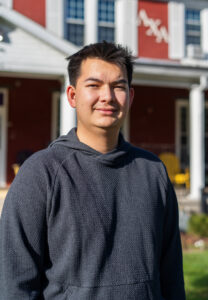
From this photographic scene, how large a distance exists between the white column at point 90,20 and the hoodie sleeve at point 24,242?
11585 millimetres

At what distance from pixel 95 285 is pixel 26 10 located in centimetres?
1174

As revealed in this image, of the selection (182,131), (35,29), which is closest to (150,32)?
(182,131)

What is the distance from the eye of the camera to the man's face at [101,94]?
71.7 inches

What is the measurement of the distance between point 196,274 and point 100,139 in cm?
487

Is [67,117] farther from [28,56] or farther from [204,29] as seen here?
[204,29]

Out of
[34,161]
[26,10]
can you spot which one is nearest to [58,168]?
[34,161]

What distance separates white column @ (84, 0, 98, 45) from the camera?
1267cm

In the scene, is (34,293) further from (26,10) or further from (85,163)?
(26,10)

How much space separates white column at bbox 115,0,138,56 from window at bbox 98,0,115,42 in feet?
0.67

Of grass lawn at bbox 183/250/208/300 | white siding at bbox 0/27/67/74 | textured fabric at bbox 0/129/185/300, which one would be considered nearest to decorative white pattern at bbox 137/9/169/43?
white siding at bbox 0/27/67/74

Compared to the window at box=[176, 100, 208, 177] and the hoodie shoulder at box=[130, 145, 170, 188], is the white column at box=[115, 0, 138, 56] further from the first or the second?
the hoodie shoulder at box=[130, 145, 170, 188]

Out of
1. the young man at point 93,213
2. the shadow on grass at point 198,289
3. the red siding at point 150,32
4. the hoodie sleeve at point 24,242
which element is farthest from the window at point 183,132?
the hoodie sleeve at point 24,242

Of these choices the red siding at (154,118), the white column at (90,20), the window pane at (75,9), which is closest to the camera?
the window pane at (75,9)

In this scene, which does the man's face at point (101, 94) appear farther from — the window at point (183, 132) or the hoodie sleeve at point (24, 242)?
the window at point (183, 132)
